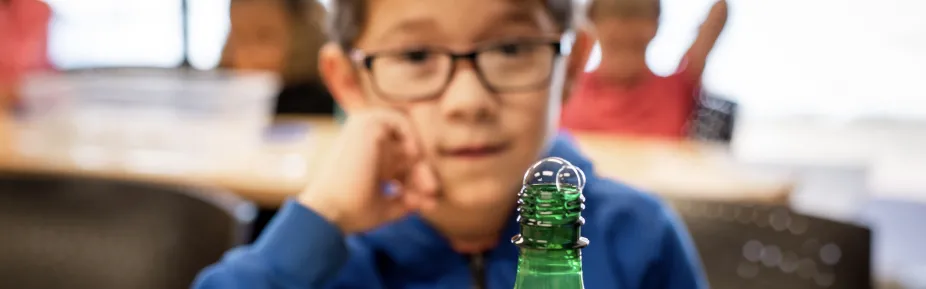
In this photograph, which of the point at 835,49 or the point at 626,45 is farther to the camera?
the point at 835,49

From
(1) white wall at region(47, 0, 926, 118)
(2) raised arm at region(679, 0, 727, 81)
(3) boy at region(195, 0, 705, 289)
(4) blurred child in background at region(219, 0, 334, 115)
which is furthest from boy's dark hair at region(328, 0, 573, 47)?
(1) white wall at region(47, 0, 926, 118)

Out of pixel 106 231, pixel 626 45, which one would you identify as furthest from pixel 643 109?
pixel 106 231

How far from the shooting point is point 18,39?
1979 mm

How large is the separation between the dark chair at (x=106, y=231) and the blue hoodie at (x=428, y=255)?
0.21m

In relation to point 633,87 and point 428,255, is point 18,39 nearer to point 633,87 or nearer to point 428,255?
point 633,87

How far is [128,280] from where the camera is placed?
815 millimetres

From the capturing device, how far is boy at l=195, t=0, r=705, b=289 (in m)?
0.52

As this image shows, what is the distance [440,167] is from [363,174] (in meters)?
0.07

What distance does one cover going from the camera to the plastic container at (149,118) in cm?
149

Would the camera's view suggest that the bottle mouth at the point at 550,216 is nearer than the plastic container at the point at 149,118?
Yes

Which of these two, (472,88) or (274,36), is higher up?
(472,88)

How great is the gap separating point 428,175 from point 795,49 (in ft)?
6.65

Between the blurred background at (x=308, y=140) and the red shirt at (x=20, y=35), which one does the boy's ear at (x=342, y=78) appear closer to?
the blurred background at (x=308, y=140)

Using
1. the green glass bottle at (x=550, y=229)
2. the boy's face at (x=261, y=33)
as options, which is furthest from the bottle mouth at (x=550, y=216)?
the boy's face at (x=261, y=33)
